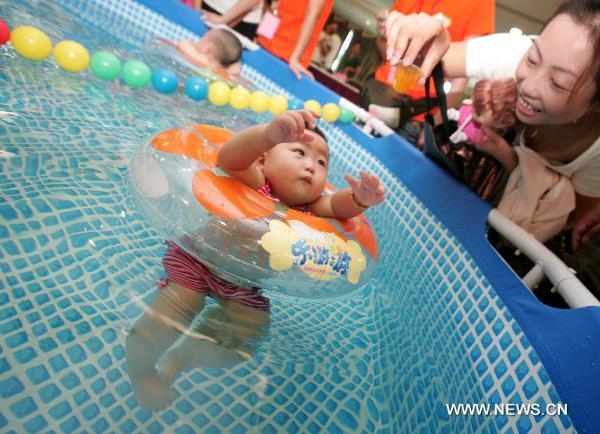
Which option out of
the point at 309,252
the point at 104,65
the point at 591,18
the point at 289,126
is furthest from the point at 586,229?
the point at 104,65

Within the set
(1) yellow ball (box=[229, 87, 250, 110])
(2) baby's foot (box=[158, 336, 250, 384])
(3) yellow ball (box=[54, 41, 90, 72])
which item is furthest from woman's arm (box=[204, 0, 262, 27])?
(2) baby's foot (box=[158, 336, 250, 384])

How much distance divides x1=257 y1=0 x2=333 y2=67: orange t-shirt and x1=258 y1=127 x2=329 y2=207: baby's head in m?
2.48

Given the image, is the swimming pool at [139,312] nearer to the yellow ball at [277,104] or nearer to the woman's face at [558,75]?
the woman's face at [558,75]

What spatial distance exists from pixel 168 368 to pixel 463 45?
173 cm

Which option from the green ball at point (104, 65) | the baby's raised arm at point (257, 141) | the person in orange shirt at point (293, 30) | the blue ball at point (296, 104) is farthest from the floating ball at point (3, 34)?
the person in orange shirt at point (293, 30)

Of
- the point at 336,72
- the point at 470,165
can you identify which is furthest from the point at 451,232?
the point at 336,72

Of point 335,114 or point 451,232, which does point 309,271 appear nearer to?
point 451,232

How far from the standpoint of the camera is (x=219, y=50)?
324 centimetres

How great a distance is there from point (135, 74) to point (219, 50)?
1.05 metres

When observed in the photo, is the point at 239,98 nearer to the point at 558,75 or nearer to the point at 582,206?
the point at 558,75

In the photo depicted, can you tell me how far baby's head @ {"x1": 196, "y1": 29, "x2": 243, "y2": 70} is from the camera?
323cm

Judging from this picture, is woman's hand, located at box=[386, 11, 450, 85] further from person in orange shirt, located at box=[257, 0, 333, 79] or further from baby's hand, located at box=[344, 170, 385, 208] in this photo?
person in orange shirt, located at box=[257, 0, 333, 79]

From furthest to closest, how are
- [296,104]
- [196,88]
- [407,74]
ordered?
1. [296,104]
2. [196,88]
3. [407,74]

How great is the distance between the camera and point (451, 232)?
70.1 inches
